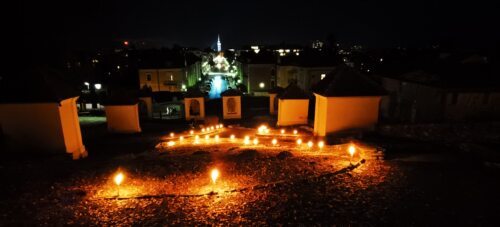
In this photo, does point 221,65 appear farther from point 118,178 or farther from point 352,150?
point 118,178

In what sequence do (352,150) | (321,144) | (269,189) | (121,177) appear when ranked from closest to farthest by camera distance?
(269,189), (121,177), (352,150), (321,144)

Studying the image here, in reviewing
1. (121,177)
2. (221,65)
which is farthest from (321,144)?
(221,65)

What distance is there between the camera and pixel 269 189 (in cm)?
885

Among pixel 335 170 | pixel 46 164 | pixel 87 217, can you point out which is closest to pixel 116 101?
pixel 46 164

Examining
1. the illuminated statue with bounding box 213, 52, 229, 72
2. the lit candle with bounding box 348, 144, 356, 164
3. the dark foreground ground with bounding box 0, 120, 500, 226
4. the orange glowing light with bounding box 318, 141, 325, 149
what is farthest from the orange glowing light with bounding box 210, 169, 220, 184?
the illuminated statue with bounding box 213, 52, 229, 72

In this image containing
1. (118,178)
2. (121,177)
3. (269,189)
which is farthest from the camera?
(121,177)

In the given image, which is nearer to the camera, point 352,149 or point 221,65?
point 352,149

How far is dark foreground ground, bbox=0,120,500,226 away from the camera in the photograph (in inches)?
286

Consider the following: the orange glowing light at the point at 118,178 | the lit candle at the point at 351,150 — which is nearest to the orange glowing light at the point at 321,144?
the lit candle at the point at 351,150

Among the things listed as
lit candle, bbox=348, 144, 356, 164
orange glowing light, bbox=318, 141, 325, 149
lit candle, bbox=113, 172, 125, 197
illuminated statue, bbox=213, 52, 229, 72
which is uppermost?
illuminated statue, bbox=213, 52, 229, 72

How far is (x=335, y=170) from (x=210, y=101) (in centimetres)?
2461

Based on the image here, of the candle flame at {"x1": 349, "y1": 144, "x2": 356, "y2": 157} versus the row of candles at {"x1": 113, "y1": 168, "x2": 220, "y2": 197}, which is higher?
the candle flame at {"x1": 349, "y1": 144, "x2": 356, "y2": 157}

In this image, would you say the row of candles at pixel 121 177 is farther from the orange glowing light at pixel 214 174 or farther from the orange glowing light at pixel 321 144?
the orange glowing light at pixel 321 144

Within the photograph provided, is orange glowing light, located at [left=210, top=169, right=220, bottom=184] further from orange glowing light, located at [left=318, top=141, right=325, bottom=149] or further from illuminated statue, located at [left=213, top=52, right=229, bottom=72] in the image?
illuminated statue, located at [left=213, top=52, right=229, bottom=72]
